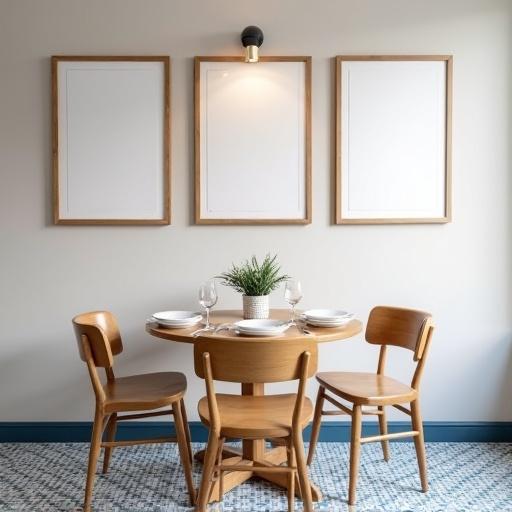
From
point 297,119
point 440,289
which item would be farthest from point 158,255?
point 440,289

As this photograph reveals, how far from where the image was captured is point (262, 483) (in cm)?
252

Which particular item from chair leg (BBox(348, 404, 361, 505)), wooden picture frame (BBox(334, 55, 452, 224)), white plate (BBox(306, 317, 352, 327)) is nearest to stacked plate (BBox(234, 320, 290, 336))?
white plate (BBox(306, 317, 352, 327))

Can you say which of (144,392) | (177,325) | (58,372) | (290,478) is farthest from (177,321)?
(58,372)

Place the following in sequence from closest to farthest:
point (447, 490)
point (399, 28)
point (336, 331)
Answer: point (336, 331)
point (447, 490)
point (399, 28)

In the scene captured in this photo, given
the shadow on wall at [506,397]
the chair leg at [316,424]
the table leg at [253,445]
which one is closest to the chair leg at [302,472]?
the table leg at [253,445]

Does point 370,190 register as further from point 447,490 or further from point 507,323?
point 447,490

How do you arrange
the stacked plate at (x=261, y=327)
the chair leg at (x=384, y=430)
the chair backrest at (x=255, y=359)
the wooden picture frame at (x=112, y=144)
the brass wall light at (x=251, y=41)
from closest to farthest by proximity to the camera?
the chair backrest at (x=255, y=359) → the stacked plate at (x=261, y=327) → the chair leg at (x=384, y=430) → the brass wall light at (x=251, y=41) → the wooden picture frame at (x=112, y=144)

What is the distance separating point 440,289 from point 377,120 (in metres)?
1.05

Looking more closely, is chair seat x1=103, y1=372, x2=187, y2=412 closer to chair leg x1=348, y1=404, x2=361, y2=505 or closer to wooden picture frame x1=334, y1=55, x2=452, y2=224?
chair leg x1=348, y1=404, x2=361, y2=505

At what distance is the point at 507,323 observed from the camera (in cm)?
308

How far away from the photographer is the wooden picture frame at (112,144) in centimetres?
298

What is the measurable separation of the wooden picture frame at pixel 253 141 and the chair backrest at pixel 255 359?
1.15 metres

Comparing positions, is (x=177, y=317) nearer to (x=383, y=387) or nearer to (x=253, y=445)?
(x=253, y=445)

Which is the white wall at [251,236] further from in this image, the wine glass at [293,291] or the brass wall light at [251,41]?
the wine glass at [293,291]
